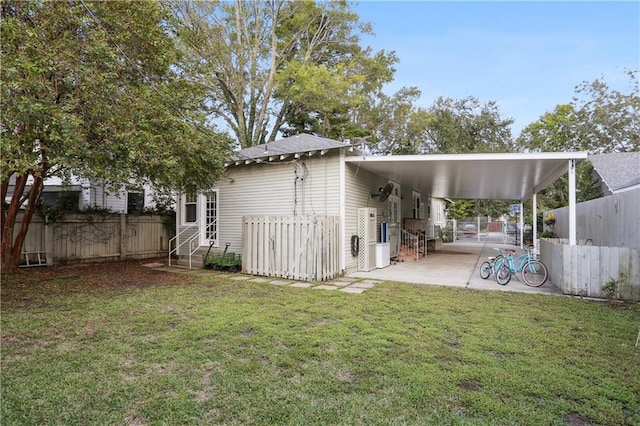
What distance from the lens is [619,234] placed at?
8359 mm

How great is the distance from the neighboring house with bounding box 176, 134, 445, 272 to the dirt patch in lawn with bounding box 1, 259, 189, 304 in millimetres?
2063

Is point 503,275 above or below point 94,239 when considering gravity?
below

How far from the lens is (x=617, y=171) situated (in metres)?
15.2

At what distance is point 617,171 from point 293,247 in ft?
49.8

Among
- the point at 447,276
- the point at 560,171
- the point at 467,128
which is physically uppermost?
the point at 467,128

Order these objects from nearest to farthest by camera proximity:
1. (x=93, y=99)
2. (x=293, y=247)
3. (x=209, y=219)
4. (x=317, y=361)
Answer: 1. (x=317, y=361)
2. (x=93, y=99)
3. (x=293, y=247)
4. (x=209, y=219)

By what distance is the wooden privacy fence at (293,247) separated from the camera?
26.2 feet

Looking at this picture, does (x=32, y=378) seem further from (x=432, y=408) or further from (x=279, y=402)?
(x=432, y=408)

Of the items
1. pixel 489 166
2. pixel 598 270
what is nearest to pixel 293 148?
pixel 489 166

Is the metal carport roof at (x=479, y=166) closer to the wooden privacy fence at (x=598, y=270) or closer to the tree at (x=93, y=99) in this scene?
the wooden privacy fence at (x=598, y=270)

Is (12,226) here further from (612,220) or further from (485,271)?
(612,220)

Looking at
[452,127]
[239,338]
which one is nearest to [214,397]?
[239,338]

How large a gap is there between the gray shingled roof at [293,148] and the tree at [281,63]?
28.2 feet

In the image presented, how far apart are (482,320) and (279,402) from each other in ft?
11.0
